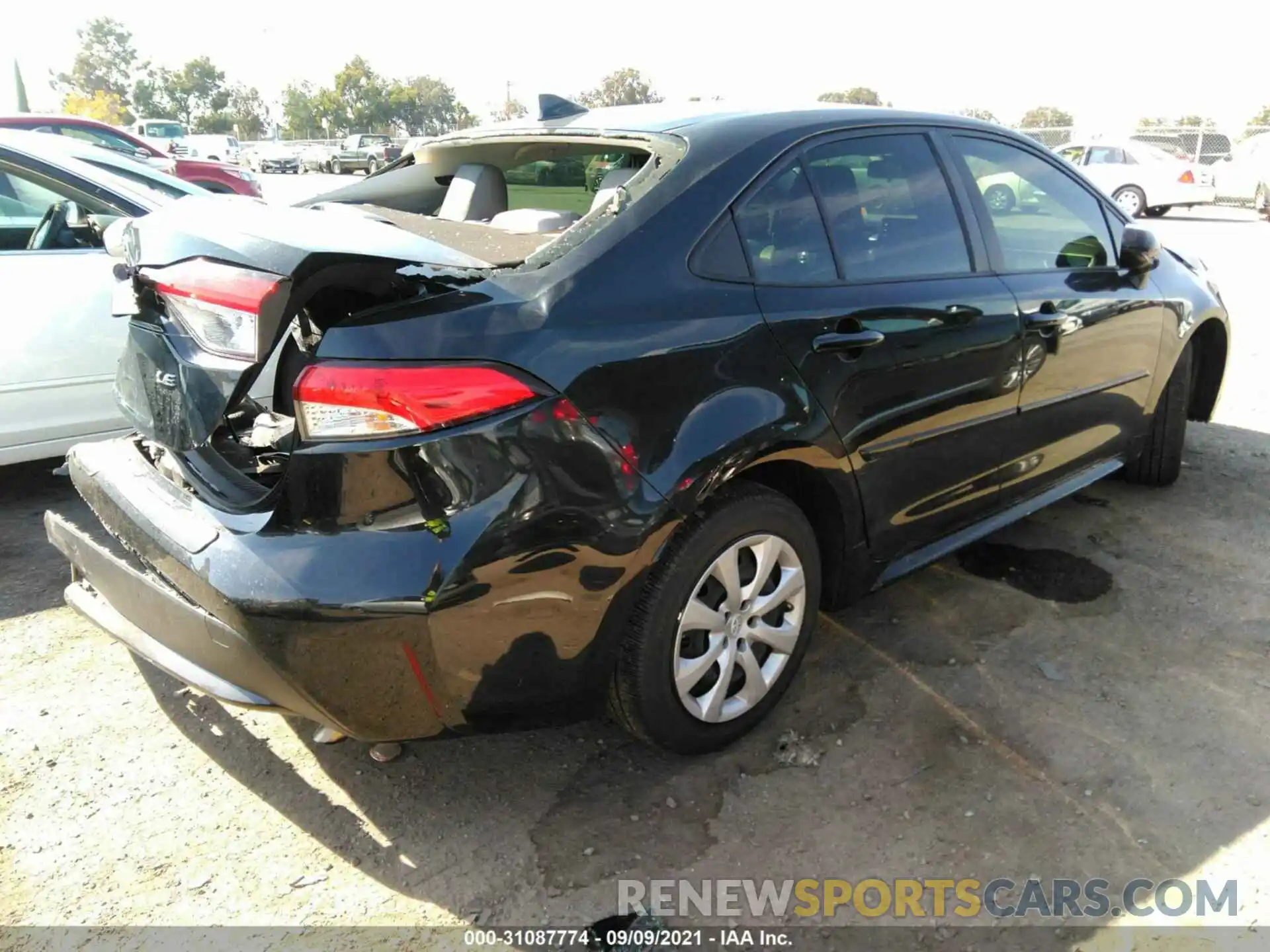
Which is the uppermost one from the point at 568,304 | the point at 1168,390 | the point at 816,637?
the point at 568,304

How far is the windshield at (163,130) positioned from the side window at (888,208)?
138 ft

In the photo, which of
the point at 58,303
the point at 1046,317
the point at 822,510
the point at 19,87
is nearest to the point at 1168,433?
the point at 1046,317

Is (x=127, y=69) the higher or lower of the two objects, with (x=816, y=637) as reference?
higher

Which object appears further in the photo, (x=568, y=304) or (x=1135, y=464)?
(x=1135, y=464)

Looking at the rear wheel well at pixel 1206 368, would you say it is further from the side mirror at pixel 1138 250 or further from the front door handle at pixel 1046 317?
the front door handle at pixel 1046 317

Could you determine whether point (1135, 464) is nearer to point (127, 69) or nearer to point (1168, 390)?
point (1168, 390)

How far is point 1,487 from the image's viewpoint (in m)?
4.46

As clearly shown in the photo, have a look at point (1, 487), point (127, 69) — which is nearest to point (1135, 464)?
A: point (1, 487)

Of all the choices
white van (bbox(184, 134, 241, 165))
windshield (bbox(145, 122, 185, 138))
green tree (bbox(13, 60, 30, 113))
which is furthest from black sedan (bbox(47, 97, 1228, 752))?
windshield (bbox(145, 122, 185, 138))

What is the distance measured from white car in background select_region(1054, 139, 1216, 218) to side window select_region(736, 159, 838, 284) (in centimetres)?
1853

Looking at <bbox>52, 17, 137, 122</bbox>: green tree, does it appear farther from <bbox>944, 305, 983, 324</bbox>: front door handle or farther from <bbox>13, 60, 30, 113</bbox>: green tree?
<bbox>944, 305, 983, 324</bbox>: front door handle

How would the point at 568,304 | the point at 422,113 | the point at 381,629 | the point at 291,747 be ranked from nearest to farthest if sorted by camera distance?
the point at 381,629
the point at 568,304
the point at 291,747
the point at 422,113

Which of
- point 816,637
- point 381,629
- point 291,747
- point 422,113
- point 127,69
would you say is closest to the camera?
point 381,629

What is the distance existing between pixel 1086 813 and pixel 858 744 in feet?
1.93
